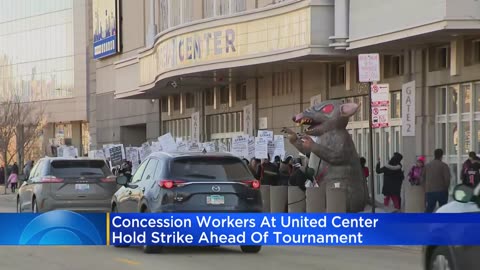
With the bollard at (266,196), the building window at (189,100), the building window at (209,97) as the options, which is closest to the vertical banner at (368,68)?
the bollard at (266,196)

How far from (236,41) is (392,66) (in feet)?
16.6

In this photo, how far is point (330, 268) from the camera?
1353 centimetres

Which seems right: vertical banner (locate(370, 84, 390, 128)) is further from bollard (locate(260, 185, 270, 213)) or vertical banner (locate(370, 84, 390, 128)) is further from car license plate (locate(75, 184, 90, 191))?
car license plate (locate(75, 184, 90, 191))

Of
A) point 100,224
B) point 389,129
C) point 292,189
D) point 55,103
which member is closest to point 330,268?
point 100,224

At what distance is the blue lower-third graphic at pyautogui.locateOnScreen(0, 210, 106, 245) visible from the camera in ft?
32.8

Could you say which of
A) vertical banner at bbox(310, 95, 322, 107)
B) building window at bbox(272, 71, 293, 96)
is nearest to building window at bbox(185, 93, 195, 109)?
building window at bbox(272, 71, 293, 96)

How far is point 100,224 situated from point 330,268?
14.9ft

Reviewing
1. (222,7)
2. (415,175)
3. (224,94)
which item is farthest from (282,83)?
(415,175)

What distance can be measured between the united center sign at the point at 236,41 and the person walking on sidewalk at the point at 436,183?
728 cm

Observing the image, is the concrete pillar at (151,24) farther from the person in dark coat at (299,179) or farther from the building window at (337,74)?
the person in dark coat at (299,179)

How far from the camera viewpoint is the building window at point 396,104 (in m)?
26.7

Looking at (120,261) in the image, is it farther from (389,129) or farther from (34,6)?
(34,6)

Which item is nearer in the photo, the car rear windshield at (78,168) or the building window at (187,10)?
the car rear windshield at (78,168)

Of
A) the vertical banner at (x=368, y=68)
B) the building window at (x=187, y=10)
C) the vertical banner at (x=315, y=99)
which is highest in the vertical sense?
the building window at (x=187, y=10)
